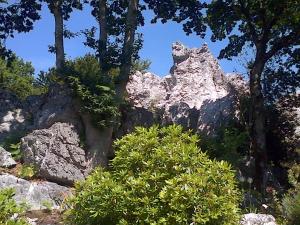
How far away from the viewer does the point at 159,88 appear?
1656cm

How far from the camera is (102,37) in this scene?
51.0ft

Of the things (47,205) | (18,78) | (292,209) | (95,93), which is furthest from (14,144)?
(18,78)

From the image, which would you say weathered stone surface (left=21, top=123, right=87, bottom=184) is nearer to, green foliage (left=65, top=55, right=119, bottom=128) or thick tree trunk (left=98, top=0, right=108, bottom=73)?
green foliage (left=65, top=55, right=119, bottom=128)

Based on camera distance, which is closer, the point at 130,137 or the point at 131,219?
the point at 131,219

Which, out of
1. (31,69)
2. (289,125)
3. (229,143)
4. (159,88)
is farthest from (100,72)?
(31,69)

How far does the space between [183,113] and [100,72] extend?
317 cm

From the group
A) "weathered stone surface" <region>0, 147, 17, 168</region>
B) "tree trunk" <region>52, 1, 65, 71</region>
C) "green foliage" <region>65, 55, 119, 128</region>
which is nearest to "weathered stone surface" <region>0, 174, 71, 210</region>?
"weathered stone surface" <region>0, 147, 17, 168</region>

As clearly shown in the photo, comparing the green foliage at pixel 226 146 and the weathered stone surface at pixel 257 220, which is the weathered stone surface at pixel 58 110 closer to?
the green foliage at pixel 226 146

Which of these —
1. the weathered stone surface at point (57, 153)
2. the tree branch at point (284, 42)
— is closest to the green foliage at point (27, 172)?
the weathered stone surface at point (57, 153)

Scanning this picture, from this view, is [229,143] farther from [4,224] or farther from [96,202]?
[4,224]

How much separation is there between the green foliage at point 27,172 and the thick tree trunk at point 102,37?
4046mm

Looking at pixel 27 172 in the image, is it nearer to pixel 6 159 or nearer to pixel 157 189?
pixel 6 159

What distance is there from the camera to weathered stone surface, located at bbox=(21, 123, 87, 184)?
12492 mm

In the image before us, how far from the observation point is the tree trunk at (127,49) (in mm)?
15125
